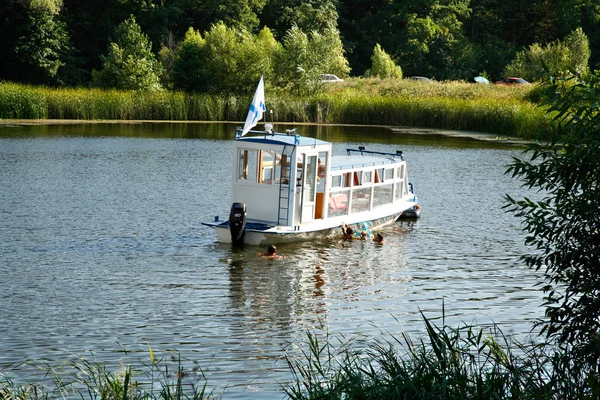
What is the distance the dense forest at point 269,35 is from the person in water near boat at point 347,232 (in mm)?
38486

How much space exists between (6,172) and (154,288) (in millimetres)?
16105

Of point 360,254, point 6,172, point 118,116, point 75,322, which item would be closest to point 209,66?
point 118,116

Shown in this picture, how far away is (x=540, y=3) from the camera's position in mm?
90312

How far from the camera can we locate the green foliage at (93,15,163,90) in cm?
5928

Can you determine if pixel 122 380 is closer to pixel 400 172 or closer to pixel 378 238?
pixel 378 238

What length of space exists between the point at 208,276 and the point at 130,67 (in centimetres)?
4343

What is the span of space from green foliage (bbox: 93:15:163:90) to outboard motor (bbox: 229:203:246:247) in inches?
1593

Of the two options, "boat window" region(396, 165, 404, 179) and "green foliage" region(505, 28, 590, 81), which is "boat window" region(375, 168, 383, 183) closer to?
"boat window" region(396, 165, 404, 179)

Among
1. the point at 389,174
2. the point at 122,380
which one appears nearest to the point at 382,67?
the point at 389,174

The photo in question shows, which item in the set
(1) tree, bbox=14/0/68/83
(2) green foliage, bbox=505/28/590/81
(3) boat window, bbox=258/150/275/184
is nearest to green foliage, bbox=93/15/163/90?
(1) tree, bbox=14/0/68/83

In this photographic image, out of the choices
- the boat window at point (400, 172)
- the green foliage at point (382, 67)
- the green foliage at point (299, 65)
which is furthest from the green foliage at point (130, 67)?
the boat window at point (400, 172)

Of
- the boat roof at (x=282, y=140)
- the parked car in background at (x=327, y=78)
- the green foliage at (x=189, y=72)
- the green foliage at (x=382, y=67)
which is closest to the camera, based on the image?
the boat roof at (x=282, y=140)

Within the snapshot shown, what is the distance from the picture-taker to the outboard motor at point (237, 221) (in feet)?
65.6

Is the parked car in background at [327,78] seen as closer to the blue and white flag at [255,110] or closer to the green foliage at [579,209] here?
the blue and white flag at [255,110]
